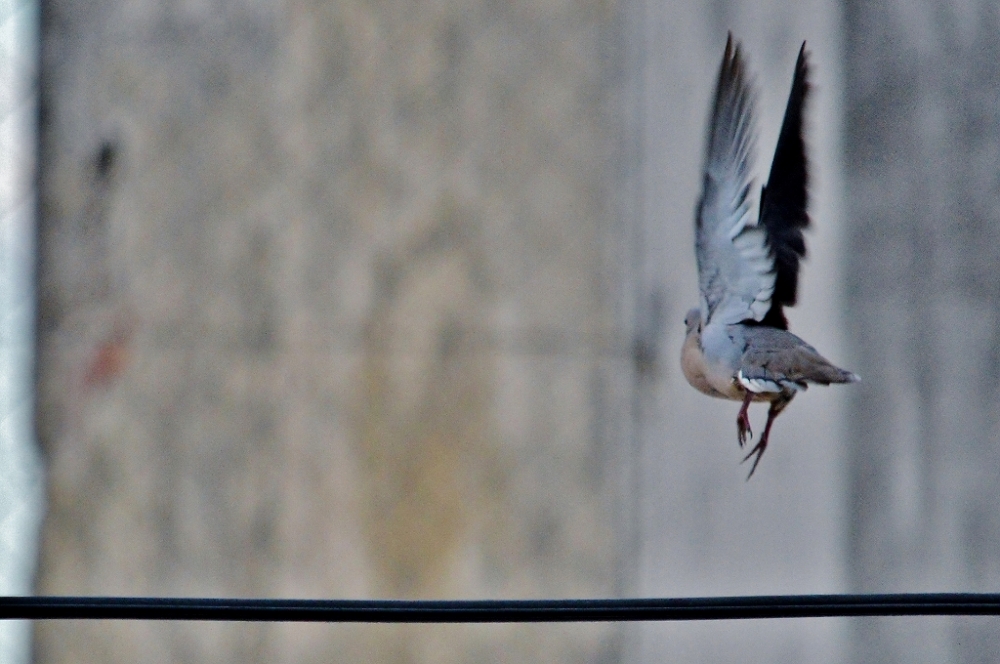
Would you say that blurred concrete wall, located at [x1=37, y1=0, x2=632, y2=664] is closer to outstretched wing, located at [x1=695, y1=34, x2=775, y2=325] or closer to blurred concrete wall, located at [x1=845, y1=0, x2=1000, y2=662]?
blurred concrete wall, located at [x1=845, y1=0, x2=1000, y2=662]

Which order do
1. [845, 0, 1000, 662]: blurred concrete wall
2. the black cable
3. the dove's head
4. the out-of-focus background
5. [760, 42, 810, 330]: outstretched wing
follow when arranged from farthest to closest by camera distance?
[845, 0, 1000, 662]: blurred concrete wall → the out-of-focus background → the dove's head → [760, 42, 810, 330]: outstretched wing → the black cable

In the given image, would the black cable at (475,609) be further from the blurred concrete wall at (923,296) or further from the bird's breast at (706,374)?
the blurred concrete wall at (923,296)

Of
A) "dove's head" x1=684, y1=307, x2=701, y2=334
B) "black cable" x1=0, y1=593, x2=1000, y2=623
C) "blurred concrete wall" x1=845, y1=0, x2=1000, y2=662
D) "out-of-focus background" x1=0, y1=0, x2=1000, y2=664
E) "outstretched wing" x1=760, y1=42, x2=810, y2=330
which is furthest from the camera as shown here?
"blurred concrete wall" x1=845, y1=0, x2=1000, y2=662

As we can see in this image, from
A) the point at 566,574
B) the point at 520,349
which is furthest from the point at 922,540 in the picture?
the point at 520,349

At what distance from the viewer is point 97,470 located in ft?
9.63

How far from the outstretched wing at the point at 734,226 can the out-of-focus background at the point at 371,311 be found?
124 centimetres

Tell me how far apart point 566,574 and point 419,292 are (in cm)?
83

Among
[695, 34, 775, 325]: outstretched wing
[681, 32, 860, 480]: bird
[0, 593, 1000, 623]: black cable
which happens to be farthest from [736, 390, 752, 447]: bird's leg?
[0, 593, 1000, 623]: black cable

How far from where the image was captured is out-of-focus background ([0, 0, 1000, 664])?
2.90 meters

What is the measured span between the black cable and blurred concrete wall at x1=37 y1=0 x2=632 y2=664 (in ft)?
5.72

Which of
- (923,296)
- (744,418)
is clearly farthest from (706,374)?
(923,296)

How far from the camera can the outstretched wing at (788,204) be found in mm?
1582

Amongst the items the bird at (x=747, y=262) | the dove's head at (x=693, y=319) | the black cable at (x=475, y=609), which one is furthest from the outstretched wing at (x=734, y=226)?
the black cable at (x=475, y=609)

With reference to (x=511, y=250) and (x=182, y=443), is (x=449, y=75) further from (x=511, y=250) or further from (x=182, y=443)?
(x=182, y=443)
